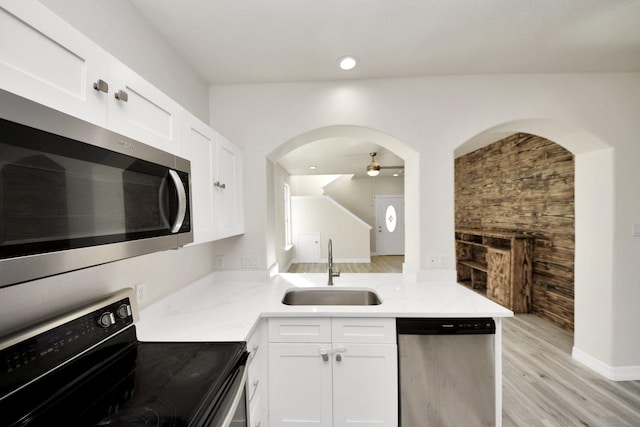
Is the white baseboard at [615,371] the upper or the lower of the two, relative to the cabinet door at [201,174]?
lower

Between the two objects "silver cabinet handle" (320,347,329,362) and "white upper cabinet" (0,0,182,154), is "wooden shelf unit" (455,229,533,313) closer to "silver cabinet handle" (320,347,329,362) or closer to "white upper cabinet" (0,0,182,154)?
"silver cabinet handle" (320,347,329,362)

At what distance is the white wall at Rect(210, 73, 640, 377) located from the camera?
196 cm

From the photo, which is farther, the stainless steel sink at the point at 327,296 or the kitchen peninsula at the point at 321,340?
the stainless steel sink at the point at 327,296

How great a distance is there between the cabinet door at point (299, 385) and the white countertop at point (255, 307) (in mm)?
229

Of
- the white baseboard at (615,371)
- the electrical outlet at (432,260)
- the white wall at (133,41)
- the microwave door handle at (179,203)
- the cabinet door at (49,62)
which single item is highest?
the white wall at (133,41)

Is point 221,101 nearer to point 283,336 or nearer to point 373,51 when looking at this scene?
point 373,51

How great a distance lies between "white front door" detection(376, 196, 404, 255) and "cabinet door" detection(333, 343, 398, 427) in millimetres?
6725

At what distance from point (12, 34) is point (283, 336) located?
153 centimetres

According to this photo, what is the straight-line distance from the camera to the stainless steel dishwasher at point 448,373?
1.40m

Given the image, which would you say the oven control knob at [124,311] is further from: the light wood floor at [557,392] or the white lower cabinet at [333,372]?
the light wood floor at [557,392]

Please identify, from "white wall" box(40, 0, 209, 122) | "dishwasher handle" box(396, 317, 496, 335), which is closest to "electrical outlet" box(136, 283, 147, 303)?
"white wall" box(40, 0, 209, 122)

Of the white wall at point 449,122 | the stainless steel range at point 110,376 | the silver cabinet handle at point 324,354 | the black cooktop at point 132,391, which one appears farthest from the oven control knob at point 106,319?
the white wall at point 449,122

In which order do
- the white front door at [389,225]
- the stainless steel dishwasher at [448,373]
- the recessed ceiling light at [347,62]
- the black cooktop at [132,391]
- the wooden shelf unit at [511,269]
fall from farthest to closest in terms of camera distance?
the white front door at [389,225], the wooden shelf unit at [511,269], the recessed ceiling light at [347,62], the stainless steel dishwasher at [448,373], the black cooktop at [132,391]

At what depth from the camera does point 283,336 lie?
1.47 m
